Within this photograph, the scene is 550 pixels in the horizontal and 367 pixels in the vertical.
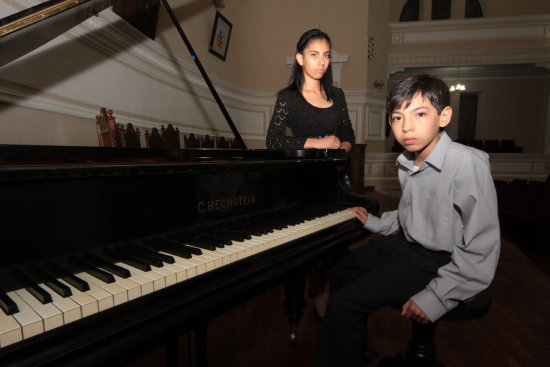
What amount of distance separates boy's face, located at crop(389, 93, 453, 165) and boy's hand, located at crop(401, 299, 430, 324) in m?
0.63

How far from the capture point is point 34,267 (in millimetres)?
750

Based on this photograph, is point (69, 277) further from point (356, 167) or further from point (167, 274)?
point (356, 167)

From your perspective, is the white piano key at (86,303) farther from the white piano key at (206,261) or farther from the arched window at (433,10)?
the arched window at (433,10)

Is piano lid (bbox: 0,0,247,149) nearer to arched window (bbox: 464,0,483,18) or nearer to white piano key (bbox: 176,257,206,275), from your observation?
white piano key (bbox: 176,257,206,275)

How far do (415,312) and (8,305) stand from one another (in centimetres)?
120

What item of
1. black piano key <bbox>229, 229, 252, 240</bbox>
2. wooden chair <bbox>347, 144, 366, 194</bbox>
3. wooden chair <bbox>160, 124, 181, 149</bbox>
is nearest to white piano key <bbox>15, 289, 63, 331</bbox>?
black piano key <bbox>229, 229, 252, 240</bbox>

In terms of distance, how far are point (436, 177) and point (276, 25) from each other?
733 cm

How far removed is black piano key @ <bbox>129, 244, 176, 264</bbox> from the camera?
88cm

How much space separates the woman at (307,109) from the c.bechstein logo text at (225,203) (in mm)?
707

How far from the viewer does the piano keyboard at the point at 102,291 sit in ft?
1.98

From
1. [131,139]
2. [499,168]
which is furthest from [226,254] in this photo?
[499,168]

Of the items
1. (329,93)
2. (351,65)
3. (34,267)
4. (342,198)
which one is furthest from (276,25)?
(34,267)

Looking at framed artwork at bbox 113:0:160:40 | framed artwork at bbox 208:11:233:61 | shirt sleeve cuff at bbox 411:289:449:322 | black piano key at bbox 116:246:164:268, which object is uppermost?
framed artwork at bbox 208:11:233:61

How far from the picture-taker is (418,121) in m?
1.30
